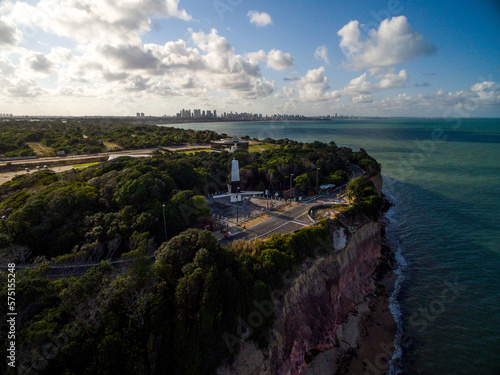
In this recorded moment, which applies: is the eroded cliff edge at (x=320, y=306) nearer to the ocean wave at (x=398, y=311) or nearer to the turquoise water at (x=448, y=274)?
the ocean wave at (x=398, y=311)

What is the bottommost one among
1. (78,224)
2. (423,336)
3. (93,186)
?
(423,336)

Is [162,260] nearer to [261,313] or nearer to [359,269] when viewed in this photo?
[261,313]

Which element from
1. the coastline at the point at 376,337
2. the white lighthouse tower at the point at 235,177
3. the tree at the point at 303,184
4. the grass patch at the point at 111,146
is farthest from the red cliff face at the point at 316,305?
the grass patch at the point at 111,146

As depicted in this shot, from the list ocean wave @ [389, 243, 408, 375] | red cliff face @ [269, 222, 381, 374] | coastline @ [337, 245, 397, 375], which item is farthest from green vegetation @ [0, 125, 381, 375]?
ocean wave @ [389, 243, 408, 375]

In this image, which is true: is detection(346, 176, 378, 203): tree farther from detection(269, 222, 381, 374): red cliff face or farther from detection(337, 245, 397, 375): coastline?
detection(337, 245, 397, 375): coastline

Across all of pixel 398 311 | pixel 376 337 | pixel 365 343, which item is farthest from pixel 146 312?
pixel 398 311

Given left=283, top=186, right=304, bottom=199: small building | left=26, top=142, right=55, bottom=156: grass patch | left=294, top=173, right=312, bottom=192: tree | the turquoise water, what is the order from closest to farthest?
the turquoise water
left=283, top=186, right=304, bottom=199: small building
left=294, top=173, right=312, bottom=192: tree
left=26, top=142, right=55, bottom=156: grass patch

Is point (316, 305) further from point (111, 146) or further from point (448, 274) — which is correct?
point (111, 146)

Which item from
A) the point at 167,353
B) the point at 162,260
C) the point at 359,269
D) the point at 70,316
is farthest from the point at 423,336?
the point at 70,316
